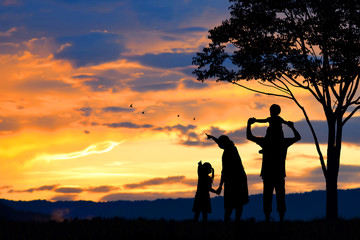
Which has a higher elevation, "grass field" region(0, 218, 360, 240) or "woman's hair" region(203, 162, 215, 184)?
"woman's hair" region(203, 162, 215, 184)

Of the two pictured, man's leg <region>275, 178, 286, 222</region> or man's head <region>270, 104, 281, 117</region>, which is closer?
man's head <region>270, 104, 281, 117</region>

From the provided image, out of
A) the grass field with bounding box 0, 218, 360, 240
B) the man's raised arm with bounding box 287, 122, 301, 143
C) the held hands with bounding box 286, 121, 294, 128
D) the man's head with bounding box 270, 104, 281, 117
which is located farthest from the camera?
the man's raised arm with bounding box 287, 122, 301, 143

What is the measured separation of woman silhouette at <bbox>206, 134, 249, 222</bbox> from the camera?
1507cm

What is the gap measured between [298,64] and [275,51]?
4.51 ft

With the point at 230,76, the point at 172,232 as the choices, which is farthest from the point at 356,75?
the point at 172,232

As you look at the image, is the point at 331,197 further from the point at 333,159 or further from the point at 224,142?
the point at 224,142

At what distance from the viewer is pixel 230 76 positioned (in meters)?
28.5

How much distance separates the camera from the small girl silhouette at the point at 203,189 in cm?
1862

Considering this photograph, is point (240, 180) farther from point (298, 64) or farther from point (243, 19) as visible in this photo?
point (243, 19)

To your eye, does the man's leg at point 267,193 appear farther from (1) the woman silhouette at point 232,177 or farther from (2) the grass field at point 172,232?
(2) the grass field at point 172,232

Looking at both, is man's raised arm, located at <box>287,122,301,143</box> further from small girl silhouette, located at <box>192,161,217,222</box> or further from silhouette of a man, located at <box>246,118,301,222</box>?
small girl silhouette, located at <box>192,161,217,222</box>

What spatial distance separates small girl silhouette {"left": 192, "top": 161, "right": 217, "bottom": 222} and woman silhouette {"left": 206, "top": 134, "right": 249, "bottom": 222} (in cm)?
300

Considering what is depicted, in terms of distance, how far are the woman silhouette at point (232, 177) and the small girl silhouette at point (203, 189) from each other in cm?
300

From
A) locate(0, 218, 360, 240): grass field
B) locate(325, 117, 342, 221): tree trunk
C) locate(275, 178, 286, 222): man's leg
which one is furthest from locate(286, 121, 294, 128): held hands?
locate(325, 117, 342, 221): tree trunk
